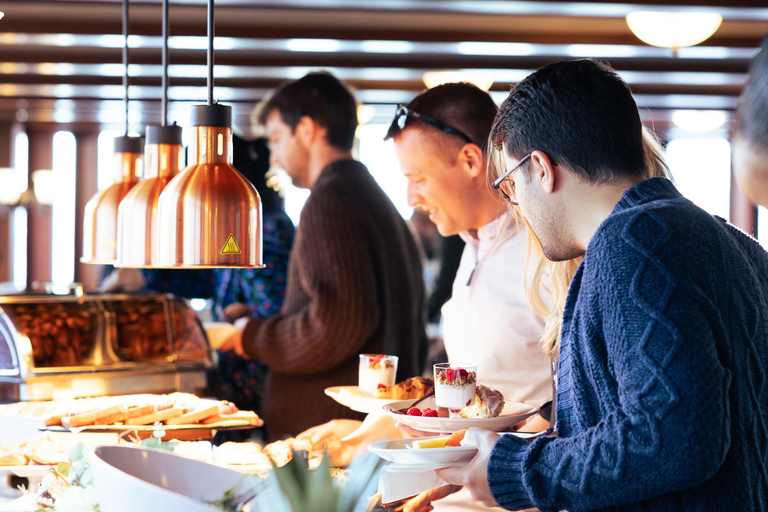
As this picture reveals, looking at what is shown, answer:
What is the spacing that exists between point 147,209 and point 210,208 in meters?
0.28

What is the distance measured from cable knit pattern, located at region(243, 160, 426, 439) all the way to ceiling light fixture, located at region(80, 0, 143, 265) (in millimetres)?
698

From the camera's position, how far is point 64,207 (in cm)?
1066

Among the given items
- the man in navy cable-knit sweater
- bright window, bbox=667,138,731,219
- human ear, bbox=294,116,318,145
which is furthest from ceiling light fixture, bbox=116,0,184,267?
bright window, bbox=667,138,731,219

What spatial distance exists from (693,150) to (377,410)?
33.1ft

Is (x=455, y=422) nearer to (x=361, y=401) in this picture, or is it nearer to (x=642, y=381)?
(x=361, y=401)

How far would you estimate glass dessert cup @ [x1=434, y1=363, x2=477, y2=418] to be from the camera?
64.2 inches

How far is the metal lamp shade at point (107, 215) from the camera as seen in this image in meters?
2.04

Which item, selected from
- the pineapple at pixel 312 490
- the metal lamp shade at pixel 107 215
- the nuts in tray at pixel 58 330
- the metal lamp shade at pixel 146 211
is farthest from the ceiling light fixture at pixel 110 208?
the pineapple at pixel 312 490

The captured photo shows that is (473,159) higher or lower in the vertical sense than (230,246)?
higher

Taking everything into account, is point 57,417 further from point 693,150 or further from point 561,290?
point 693,150

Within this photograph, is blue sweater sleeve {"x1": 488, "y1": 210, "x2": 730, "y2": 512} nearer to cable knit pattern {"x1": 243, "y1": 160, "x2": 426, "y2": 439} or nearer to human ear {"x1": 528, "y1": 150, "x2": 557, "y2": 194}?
human ear {"x1": 528, "y1": 150, "x2": 557, "y2": 194}

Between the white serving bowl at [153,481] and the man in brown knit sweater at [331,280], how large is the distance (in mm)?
1421

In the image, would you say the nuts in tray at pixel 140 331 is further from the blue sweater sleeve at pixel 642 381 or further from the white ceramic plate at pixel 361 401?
the blue sweater sleeve at pixel 642 381

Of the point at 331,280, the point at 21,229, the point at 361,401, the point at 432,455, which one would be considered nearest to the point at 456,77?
the point at 331,280
